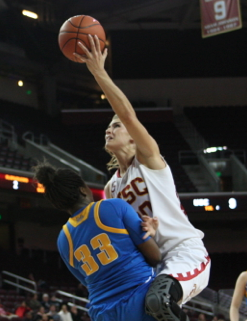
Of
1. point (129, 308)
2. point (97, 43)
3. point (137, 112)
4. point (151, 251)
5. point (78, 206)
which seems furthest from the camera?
point (137, 112)

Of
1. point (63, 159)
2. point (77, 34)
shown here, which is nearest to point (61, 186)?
point (77, 34)

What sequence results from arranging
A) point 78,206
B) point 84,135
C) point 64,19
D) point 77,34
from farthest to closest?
point 64,19 < point 84,135 < point 77,34 < point 78,206

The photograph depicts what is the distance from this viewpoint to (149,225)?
8.39 feet

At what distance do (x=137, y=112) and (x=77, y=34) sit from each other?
18.3 metres

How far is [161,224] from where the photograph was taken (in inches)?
110

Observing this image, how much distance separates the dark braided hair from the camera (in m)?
2.68

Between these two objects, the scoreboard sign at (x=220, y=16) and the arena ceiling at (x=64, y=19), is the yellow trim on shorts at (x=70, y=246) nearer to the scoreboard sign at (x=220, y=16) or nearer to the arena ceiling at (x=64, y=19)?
the scoreboard sign at (x=220, y=16)

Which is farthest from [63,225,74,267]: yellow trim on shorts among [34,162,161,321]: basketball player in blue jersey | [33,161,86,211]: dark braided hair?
[33,161,86,211]: dark braided hair

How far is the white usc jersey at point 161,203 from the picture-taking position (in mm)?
2805

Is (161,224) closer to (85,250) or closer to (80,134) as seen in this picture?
(85,250)

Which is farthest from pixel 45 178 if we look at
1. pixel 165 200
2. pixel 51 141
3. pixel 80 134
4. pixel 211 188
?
pixel 80 134

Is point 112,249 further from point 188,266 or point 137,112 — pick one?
point 137,112

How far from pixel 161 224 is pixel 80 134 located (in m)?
17.3

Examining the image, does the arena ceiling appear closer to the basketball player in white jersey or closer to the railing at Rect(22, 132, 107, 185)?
the railing at Rect(22, 132, 107, 185)
